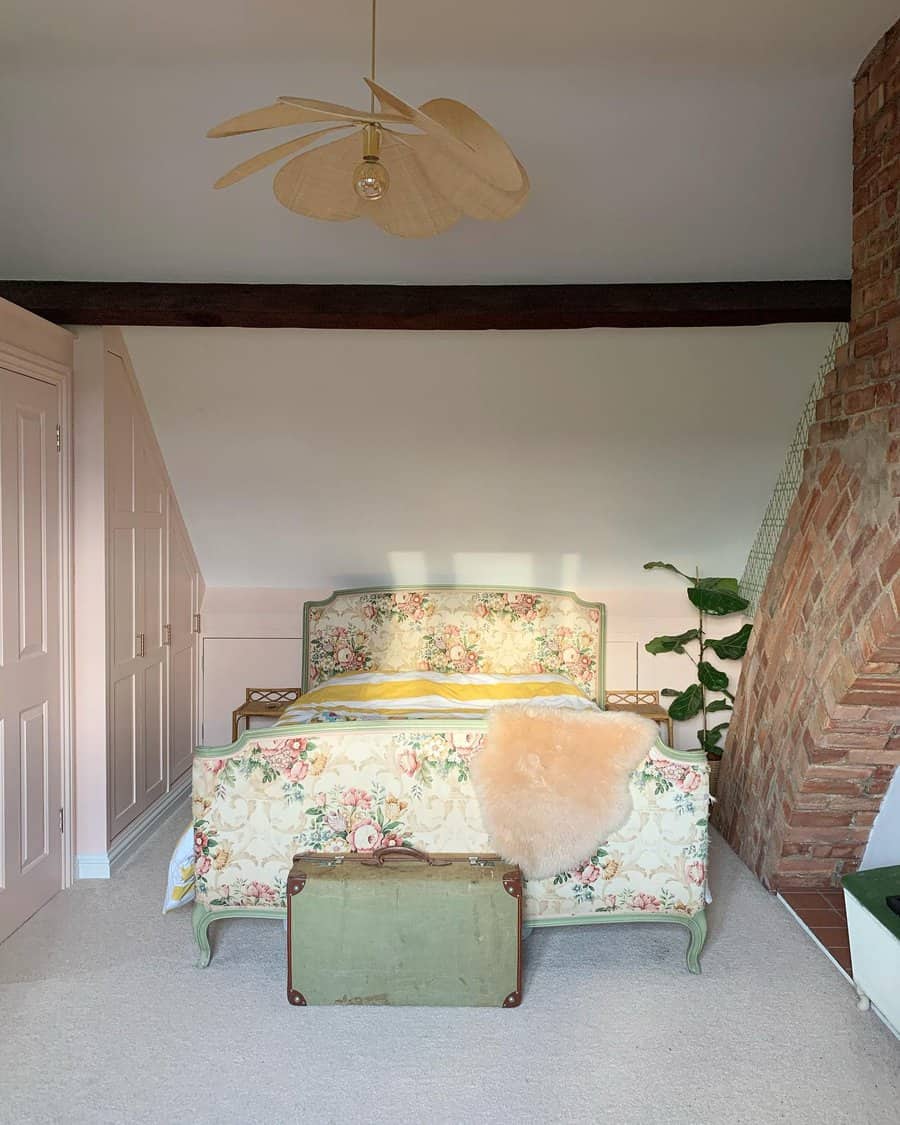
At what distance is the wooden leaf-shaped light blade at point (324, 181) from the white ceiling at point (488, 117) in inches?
34.9

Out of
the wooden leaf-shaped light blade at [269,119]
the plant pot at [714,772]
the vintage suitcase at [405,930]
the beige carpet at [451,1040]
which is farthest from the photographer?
the plant pot at [714,772]

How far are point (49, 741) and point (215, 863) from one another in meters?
1.06

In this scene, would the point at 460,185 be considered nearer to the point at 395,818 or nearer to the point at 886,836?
the point at 395,818

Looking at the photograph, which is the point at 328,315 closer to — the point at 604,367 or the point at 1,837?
the point at 604,367

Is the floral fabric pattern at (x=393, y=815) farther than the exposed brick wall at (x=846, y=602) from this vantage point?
No

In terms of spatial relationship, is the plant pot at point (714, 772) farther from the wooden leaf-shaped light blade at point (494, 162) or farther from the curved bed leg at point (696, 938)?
the wooden leaf-shaped light blade at point (494, 162)

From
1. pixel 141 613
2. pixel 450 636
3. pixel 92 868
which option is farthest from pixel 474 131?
pixel 450 636

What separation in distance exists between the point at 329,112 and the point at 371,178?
19 centimetres

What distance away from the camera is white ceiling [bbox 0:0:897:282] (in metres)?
2.60

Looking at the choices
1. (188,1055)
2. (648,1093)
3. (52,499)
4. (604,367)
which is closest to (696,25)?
(604,367)

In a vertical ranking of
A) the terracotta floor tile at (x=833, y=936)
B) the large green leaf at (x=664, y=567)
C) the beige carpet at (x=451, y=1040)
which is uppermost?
the large green leaf at (x=664, y=567)

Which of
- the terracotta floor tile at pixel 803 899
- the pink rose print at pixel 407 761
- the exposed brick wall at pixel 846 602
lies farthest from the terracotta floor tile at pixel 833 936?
the pink rose print at pixel 407 761

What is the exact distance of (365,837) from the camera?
107 inches

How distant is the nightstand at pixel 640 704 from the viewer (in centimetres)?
492
